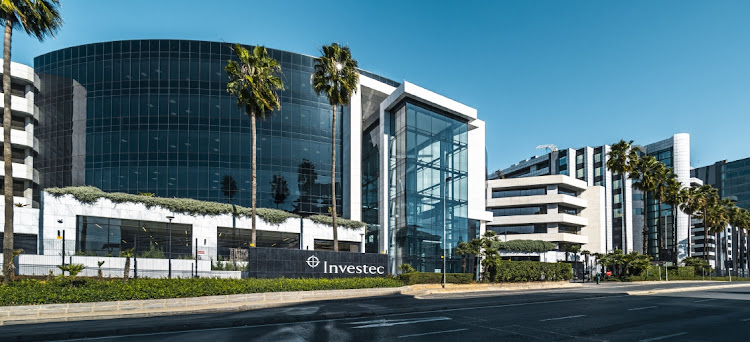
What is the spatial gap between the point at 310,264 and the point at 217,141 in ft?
77.9

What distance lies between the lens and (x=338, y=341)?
45.5ft

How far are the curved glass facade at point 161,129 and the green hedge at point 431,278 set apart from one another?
16.2 m

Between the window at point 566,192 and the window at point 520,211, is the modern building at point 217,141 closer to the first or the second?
the window at point 520,211

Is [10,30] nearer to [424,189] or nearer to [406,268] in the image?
[406,268]

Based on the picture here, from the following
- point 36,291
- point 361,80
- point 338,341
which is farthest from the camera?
point 361,80

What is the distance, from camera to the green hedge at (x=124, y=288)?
19797 mm

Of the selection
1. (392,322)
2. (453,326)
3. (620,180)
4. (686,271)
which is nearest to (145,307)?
(392,322)

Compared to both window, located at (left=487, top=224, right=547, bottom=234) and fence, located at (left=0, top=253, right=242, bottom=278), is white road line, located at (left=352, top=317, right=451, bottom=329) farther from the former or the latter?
window, located at (left=487, top=224, right=547, bottom=234)

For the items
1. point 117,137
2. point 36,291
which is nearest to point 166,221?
point 117,137

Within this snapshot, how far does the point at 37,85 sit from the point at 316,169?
31.4m

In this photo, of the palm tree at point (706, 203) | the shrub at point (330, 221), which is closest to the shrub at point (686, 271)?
the palm tree at point (706, 203)

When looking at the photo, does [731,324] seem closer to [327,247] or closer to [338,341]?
[338,341]

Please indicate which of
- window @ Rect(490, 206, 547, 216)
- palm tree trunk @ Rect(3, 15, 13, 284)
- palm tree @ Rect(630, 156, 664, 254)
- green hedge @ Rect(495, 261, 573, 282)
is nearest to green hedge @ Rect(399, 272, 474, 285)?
green hedge @ Rect(495, 261, 573, 282)

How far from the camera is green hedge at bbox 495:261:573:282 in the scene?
147 feet
